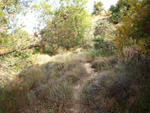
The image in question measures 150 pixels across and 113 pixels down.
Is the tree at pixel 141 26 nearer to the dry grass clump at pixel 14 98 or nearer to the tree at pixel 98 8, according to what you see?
the dry grass clump at pixel 14 98

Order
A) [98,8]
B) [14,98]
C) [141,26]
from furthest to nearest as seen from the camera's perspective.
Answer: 1. [98,8]
2. [14,98]
3. [141,26]

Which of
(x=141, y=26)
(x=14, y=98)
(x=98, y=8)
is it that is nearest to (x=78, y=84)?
(x=14, y=98)

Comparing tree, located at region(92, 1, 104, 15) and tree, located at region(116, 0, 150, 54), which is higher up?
tree, located at region(92, 1, 104, 15)

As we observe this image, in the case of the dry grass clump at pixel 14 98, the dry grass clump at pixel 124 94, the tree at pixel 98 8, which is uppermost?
the tree at pixel 98 8

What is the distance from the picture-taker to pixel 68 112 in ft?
9.93

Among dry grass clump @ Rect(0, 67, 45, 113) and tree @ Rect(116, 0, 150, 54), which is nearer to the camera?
tree @ Rect(116, 0, 150, 54)

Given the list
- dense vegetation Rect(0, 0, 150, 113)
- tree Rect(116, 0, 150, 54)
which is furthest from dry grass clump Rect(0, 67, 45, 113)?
tree Rect(116, 0, 150, 54)

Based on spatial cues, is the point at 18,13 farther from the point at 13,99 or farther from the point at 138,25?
the point at 138,25

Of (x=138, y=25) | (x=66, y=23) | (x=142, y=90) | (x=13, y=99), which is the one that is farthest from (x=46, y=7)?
(x=142, y=90)

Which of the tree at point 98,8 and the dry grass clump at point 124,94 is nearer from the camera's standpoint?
the dry grass clump at point 124,94

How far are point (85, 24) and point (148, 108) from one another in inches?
379

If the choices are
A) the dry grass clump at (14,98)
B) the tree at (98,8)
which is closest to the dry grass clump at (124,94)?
the dry grass clump at (14,98)

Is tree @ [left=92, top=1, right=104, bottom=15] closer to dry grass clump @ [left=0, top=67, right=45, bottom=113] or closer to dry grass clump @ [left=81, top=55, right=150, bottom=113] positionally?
dry grass clump @ [left=81, top=55, right=150, bottom=113]

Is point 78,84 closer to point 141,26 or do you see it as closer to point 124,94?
point 124,94
